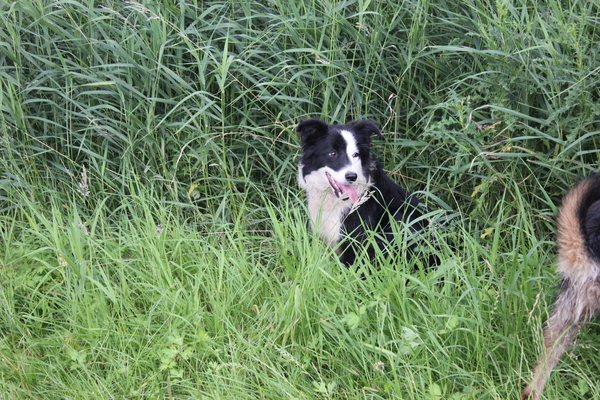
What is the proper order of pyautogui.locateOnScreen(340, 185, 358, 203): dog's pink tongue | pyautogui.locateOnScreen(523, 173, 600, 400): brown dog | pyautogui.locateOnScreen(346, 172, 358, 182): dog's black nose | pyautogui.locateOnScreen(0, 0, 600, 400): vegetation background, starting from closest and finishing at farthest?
pyautogui.locateOnScreen(523, 173, 600, 400): brown dog → pyautogui.locateOnScreen(0, 0, 600, 400): vegetation background → pyautogui.locateOnScreen(346, 172, 358, 182): dog's black nose → pyautogui.locateOnScreen(340, 185, 358, 203): dog's pink tongue

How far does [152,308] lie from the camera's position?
8.79 ft

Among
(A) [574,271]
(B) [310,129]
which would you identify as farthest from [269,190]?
(A) [574,271]

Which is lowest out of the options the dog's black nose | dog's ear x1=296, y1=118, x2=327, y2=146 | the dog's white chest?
the dog's white chest

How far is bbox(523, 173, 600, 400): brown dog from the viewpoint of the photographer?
226cm

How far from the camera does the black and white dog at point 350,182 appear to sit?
3518 mm

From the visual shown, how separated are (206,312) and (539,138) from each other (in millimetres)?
1930

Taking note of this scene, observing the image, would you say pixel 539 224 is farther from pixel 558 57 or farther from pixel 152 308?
pixel 152 308

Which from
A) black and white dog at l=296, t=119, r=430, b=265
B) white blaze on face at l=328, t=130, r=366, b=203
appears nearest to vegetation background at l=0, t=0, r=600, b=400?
black and white dog at l=296, t=119, r=430, b=265

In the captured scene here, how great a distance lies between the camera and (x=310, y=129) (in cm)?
356

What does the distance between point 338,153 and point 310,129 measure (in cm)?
20

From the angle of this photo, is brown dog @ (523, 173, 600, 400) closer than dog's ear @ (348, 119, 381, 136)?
Yes

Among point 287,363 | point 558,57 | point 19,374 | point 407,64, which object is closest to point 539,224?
point 558,57

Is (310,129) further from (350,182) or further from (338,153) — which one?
(350,182)

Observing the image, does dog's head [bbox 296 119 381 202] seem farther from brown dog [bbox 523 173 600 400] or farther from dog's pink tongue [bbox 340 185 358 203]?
brown dog [bbox 523 173 600 400]
